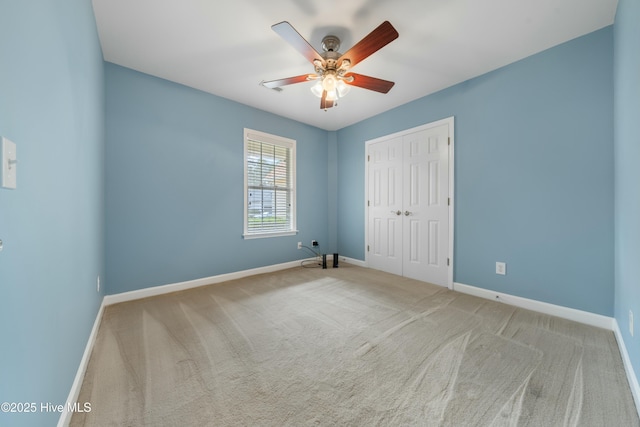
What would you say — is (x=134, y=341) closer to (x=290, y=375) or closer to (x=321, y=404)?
(x=290, y=375)

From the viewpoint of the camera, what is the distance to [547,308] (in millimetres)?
2352

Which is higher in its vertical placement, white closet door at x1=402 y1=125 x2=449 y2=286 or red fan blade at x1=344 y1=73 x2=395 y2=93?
red fan blade at x1=344 y1=73 x2=395 y2=93

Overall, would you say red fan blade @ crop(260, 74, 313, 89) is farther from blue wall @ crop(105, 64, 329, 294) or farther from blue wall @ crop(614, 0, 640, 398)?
blue wall @ crop(614, 0, 640, 398)

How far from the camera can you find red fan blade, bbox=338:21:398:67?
5.41ft

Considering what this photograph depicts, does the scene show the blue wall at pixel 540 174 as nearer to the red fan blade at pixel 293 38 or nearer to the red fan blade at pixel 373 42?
the red fan blade at pixel 373 42

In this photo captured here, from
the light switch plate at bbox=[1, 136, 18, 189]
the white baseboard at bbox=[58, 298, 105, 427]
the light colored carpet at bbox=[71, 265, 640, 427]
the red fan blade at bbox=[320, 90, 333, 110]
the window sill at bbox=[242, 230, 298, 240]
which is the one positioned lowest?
the light colored carpet at bbox=[71, 265, 640, 427]

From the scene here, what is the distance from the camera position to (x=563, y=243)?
2.29 metres

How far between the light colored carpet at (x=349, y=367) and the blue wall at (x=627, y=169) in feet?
1.28

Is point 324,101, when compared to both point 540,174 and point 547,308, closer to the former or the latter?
point 540,174

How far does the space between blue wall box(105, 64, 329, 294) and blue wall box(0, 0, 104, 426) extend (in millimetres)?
1096

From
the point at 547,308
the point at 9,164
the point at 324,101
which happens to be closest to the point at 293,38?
the point at 324,101

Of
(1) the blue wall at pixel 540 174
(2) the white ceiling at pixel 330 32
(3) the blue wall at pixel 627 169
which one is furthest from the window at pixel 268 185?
(3) the blue wall at pixel 627 169

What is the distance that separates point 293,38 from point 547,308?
3.41m

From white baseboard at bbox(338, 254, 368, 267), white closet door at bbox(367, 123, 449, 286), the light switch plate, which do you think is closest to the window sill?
white baseboard at bbox(338, 254, 368, 267)
